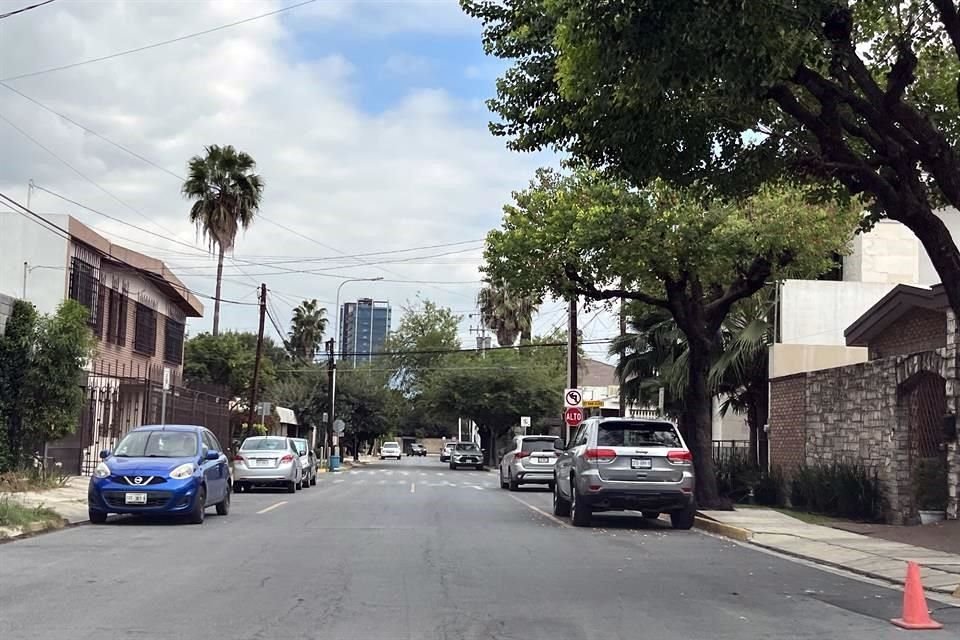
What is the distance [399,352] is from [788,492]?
58.6 meters

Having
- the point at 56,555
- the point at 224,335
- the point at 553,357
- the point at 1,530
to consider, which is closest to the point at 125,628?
the point at 56,555

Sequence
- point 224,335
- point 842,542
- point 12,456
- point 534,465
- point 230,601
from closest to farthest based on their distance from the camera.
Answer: point 230,601 < point 842,542 < point 12,456 < point 534,465 < point 224,335

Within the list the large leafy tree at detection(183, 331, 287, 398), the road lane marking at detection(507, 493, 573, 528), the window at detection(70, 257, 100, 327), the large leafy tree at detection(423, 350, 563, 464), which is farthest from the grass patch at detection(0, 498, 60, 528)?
the large leafy tree at detection(423, 350, 563, 464)

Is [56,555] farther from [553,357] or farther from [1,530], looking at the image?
[553,357]

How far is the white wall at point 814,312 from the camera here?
26875 mm

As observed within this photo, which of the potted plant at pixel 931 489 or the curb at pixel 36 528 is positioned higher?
the potted plant at pixel 931 489

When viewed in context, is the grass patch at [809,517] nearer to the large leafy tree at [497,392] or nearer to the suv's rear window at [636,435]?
the suv's rear window at [636,435]

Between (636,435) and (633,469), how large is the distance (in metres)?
0.62

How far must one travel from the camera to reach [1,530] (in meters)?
14.6

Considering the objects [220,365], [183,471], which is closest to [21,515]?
[183,471]

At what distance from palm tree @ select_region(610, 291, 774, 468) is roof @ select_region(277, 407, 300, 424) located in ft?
104

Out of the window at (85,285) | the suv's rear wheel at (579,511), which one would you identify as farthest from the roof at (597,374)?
the suv's rear wheel at (579,511)

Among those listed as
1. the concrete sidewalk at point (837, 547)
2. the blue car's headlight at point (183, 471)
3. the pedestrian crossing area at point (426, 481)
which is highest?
the blue car's headlight at point (183, 471)

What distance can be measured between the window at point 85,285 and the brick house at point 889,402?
58.5 ft
